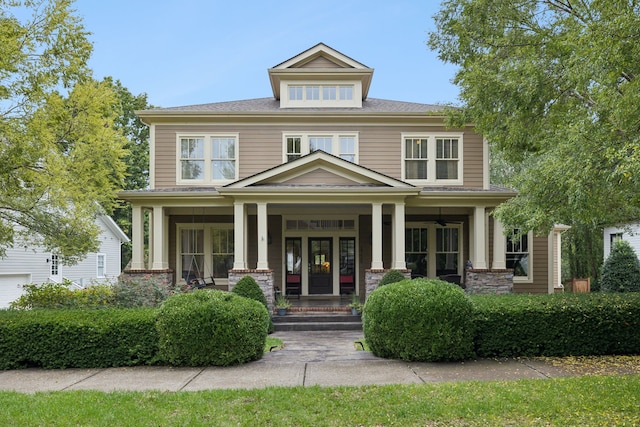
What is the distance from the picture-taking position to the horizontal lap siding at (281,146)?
16.4 m

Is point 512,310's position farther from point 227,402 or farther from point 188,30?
point 188,30

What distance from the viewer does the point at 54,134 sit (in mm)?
10727

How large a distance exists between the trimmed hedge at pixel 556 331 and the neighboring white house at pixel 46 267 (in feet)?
36.9

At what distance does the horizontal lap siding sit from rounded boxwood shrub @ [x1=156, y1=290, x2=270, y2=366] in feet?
28.6

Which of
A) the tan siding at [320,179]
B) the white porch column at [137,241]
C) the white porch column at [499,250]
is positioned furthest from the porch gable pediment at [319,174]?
the white porch column at [499,250]

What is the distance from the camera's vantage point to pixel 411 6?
1376 cm

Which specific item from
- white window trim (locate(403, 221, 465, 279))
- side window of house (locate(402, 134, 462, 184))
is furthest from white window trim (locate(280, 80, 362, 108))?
white window trim (locate(403, 221, 465, 279))

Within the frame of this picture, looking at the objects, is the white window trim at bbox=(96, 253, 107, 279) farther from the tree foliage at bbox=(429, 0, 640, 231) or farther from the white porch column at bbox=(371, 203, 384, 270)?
the tree foliage at bbox=(429, 0, 640, 231)

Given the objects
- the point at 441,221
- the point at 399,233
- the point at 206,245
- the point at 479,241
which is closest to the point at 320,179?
the point at 399,233

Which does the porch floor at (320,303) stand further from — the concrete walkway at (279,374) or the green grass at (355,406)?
the green grass at (355,406)

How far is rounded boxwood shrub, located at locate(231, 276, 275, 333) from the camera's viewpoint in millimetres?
12547

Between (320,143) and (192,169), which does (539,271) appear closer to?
(320,143)

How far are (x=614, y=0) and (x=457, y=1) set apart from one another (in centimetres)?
658

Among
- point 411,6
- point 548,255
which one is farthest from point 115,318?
point 548,255
